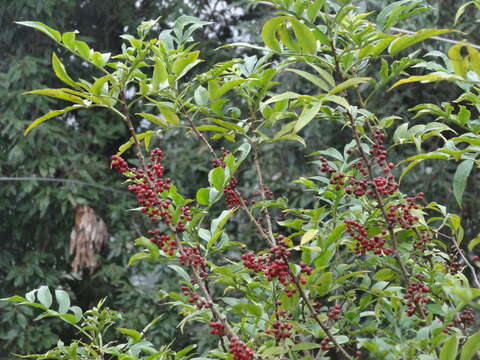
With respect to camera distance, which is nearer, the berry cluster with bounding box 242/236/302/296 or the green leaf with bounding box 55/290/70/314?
the berry cluster with bounding box 242/236/302/296

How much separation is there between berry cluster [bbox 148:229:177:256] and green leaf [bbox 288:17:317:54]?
1.00ft

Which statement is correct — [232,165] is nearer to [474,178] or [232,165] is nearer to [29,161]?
[474,178]

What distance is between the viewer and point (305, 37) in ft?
3.00

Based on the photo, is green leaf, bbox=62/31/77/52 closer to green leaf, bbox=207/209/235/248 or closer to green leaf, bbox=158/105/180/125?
green leaf, bbox=158/105/180/125

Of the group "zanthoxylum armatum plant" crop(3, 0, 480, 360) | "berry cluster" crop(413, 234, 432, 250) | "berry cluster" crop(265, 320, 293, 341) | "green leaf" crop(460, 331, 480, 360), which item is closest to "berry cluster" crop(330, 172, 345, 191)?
"zanthoxylum armatum plant" crop(3, 0, 480, 360)

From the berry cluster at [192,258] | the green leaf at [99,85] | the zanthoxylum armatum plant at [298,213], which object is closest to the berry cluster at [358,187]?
the zanthoxylum armatum plant at [298,213]

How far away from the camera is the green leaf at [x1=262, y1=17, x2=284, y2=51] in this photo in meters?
0.91

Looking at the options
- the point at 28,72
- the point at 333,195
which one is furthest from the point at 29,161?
the point at 333,195

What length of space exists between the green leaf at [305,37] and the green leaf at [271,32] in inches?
0.9

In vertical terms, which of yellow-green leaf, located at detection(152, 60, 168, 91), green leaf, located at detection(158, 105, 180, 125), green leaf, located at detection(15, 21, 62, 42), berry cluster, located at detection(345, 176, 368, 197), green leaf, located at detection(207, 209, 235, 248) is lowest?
green leaf, located at detection(207, 209, 235, 248)

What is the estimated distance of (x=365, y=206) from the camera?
3.81 ft

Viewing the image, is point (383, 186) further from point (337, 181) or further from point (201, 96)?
point (201, 96)

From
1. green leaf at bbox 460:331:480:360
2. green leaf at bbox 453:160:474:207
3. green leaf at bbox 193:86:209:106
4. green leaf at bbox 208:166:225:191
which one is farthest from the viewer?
green leaf at bbox 193:86:209:106

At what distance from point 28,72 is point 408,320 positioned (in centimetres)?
325
